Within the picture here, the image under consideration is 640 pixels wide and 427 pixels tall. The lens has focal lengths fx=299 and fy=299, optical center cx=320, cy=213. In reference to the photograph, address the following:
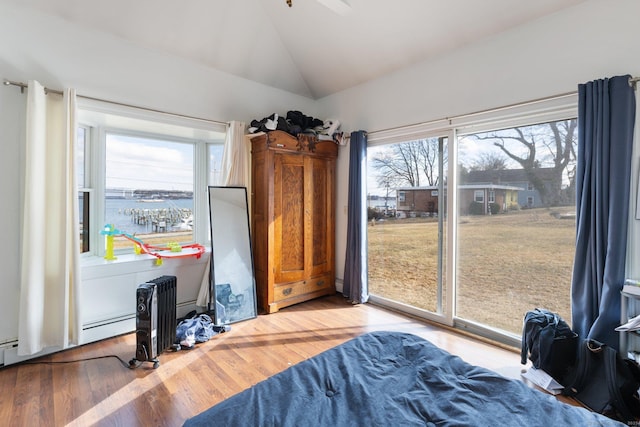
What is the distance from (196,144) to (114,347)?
2258 millimetres

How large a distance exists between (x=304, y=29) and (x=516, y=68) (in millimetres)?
2034

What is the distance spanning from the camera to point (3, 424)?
5.37 feet

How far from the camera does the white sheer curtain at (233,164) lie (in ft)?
10.3

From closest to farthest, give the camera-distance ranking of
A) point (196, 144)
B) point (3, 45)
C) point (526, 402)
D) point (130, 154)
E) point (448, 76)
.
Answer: point (526, 402) < point (3, 45) < point (448, 76) < point (130, 154) < point (196, 144)

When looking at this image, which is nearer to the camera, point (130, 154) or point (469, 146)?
point (469, 146)

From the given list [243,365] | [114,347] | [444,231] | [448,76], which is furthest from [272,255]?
[448,76]

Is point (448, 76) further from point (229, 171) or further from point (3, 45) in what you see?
point (3, 45)

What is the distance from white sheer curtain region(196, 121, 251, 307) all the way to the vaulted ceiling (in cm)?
72

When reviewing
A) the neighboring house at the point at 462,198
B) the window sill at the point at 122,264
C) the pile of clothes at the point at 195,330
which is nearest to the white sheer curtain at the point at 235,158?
the window sill at the point at 122,264

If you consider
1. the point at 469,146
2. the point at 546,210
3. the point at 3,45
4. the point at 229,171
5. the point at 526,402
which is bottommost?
the point at 526,402

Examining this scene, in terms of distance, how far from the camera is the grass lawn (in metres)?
2.38

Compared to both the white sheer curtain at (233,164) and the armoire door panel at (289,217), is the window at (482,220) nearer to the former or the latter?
the armoire door panel at (289,217)

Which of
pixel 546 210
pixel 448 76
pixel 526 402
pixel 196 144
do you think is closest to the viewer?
pixel 526 402

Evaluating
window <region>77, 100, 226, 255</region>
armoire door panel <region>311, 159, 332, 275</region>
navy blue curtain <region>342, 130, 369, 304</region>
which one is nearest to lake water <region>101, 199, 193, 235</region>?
window <region>77, 100, 226, 255</region>
